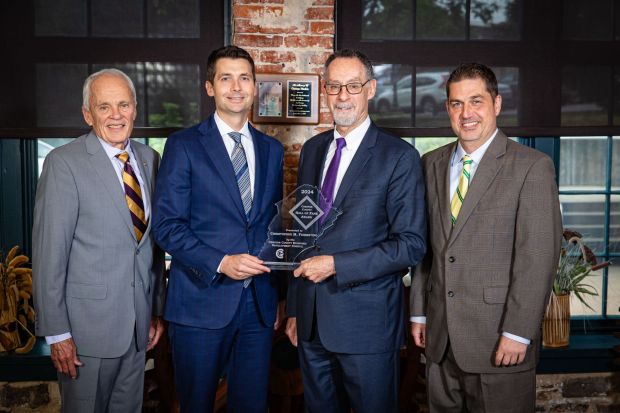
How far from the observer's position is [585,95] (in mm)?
3500

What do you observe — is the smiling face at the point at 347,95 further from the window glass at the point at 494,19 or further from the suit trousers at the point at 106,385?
the window glass at the point at 494,19

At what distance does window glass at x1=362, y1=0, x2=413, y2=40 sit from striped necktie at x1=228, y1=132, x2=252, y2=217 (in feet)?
4.57

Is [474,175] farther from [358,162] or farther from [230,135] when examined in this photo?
[230,135]

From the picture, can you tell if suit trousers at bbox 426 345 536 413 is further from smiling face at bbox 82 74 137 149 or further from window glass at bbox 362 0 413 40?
window glass at bbox 362 0 413 40

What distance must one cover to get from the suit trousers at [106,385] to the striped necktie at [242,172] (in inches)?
28.8

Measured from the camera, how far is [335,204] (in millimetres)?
2270

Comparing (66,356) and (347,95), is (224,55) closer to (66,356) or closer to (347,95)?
(347,95)

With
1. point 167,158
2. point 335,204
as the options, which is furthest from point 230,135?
point 335,204

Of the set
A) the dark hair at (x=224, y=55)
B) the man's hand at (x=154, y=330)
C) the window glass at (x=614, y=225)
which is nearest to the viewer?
the dark hair at (x=224, y=55)

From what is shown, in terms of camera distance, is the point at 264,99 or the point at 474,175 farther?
the point at 264,99

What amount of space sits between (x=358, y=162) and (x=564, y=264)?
1.73 m

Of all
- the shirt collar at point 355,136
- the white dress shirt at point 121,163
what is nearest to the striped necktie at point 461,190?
the shirt collar at point 355,136

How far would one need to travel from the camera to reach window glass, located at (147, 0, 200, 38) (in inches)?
134

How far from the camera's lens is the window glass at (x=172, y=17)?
339 cm
